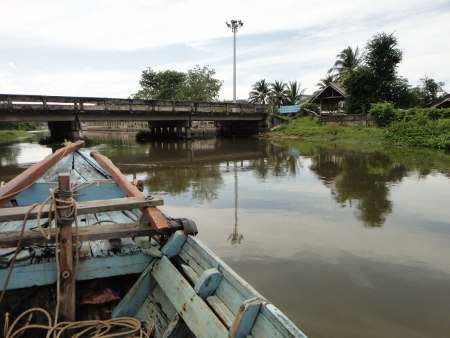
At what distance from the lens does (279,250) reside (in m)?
4.72

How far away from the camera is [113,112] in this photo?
19.2 metres

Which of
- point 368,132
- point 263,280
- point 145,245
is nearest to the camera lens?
point 145,245

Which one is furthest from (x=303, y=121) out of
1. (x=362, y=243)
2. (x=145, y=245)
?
(x=145, y=245)

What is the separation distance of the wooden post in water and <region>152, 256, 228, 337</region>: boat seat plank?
59 centimetres

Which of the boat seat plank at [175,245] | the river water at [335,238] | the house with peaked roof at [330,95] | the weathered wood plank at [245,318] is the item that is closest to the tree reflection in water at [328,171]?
the river water at [335,238]

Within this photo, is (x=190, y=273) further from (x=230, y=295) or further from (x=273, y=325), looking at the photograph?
(x=273, y=325)

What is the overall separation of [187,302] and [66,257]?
3.02 feet

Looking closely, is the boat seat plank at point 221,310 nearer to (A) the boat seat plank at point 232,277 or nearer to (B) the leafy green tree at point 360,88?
(A) the boat seat plank at point 232,277

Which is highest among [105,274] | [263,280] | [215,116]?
[215,116]

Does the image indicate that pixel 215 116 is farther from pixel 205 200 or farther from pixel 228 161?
pixel 205 200

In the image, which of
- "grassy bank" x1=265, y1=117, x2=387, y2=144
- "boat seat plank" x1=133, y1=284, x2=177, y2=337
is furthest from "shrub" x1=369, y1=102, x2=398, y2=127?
"boat seat plank" x1=133, y1=284, x2=177, y2=337

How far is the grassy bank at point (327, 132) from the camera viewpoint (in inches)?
877

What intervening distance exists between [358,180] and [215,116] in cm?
1651

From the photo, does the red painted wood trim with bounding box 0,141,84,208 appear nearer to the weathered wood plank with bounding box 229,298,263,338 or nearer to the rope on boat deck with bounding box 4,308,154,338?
the rope on boat deck with bounding box 4,308,154,338
